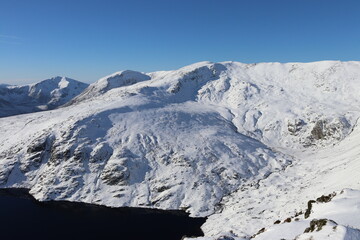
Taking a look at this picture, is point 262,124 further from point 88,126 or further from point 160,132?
point 88,126

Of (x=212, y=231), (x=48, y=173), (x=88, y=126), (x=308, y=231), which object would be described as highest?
(x=88, y=126)

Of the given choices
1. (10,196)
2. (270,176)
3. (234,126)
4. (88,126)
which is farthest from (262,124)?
(10,196)

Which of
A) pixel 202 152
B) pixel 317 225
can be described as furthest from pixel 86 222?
pixel 317 225

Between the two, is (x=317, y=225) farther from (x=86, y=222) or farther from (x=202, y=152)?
(x=202, y=152)

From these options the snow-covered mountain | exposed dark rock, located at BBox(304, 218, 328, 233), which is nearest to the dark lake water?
the snow-covered mountain

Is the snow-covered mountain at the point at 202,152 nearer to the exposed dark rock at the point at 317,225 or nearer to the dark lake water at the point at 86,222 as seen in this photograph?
the dark lake water at the point at 86,222

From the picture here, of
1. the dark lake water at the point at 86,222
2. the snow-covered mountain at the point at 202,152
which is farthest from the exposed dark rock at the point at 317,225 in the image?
the dark lake water at the point at 86,222
